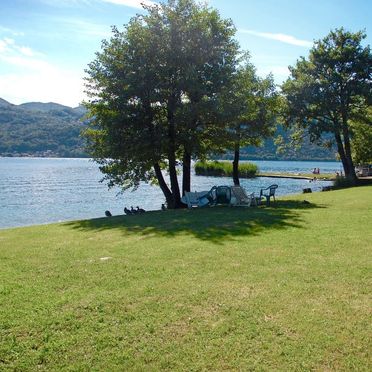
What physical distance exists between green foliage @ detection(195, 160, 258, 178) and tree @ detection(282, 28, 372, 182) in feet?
125

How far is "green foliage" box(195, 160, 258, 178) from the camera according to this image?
80438 mm

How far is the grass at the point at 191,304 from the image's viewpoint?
17.4ft

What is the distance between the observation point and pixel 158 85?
992 inches

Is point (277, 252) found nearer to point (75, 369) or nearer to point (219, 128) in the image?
point (75, 369)

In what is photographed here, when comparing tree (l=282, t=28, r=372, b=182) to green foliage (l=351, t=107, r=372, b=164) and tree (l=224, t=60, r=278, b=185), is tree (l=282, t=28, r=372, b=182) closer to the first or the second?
green foliage (l=351, t=107, r=372, b=164)

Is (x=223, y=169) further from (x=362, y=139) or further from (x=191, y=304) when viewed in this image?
(x=191, y=304)

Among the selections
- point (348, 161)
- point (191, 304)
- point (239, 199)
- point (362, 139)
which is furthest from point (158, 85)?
point (362, 139)

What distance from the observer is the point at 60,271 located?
9.21 meters

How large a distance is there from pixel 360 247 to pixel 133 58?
18731 mm

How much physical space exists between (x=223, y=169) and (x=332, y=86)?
1736 inches

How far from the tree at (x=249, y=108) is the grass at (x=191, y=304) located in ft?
49.7

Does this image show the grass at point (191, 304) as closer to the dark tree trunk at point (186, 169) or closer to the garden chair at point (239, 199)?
the garden chair at point (239, 199)

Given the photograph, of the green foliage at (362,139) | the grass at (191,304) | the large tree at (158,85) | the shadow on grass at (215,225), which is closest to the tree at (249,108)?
the large tree at (158,85)

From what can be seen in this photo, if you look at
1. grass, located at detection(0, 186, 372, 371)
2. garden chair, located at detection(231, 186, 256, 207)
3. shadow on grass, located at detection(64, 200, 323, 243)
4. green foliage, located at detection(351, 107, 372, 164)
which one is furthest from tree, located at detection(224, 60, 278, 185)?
grass, located at detection(0, 186, 372, 371)
